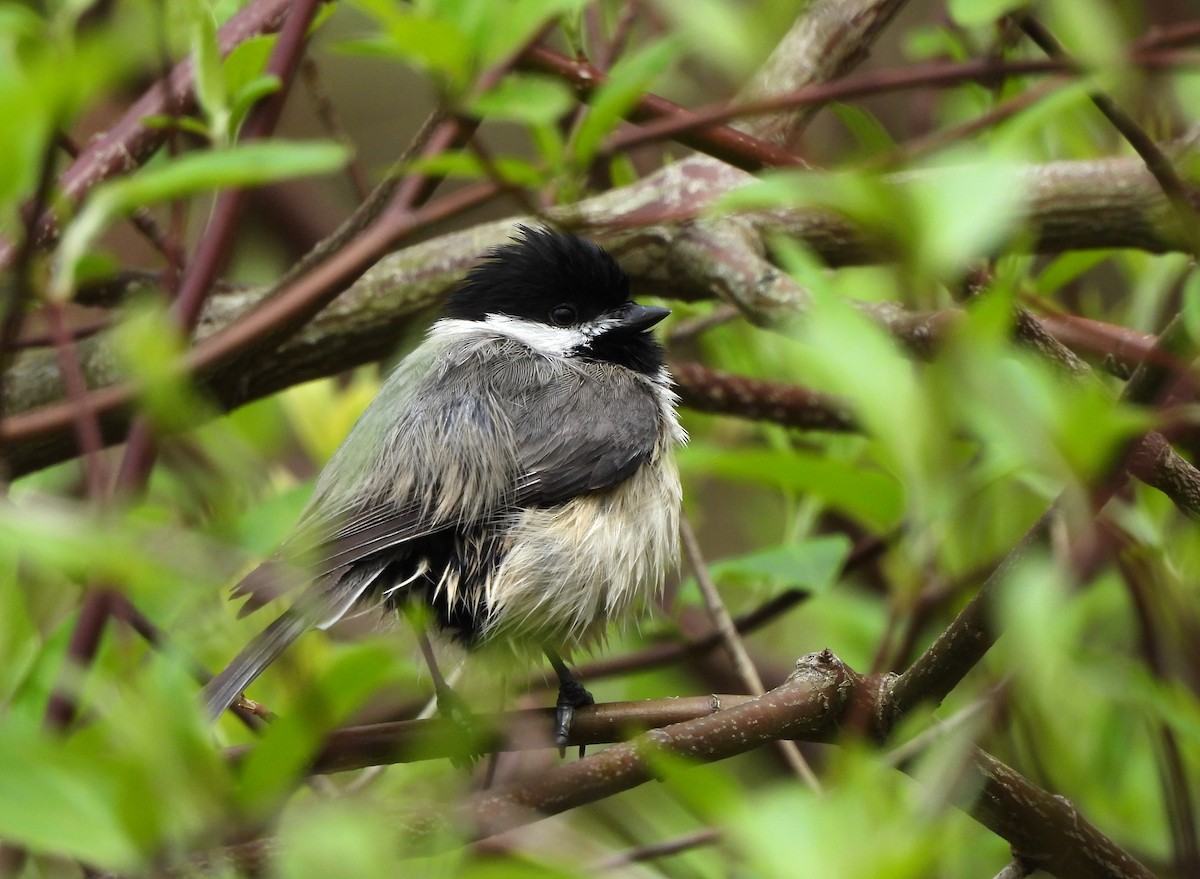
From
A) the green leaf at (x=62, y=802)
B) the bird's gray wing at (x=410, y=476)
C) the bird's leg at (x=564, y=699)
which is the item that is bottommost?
the bird's leg at (x=564, y=699)

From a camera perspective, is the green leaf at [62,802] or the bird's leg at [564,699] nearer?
the green leaf at [62,802]

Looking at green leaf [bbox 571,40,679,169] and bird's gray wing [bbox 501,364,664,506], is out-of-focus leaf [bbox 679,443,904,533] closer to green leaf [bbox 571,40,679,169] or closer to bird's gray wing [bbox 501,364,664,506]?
bird's gray wing [bbox 501,364,664,506]

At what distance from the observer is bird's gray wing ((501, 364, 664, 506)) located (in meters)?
2.14

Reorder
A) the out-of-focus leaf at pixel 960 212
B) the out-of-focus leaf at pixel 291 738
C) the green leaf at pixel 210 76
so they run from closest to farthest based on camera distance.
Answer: the out-of-focus leaf at pixel 960 212, the out-of-focus leaf at pixel 291 738, the green leaf at pixel 210 76

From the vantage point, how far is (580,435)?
2.20 meters

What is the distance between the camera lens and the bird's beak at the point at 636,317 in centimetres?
243

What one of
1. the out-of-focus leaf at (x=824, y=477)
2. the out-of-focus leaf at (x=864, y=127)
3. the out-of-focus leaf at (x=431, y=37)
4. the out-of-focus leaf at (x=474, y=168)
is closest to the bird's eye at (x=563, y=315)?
the out-of-focus leaf at (x=824, y=477)

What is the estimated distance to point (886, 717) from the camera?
162 cm

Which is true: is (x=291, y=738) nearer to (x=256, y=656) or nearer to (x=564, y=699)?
(x=256, y=656)

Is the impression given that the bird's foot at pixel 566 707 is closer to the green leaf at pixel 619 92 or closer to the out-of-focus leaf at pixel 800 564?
the out-of-focus leaf at pixel 800 564

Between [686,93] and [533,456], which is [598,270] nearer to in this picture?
[533,456]

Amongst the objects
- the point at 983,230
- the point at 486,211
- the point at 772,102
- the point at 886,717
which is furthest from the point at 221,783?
the point at 486,211

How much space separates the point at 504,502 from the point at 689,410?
2.27 feet

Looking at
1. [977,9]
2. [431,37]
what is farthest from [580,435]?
[431,37]
